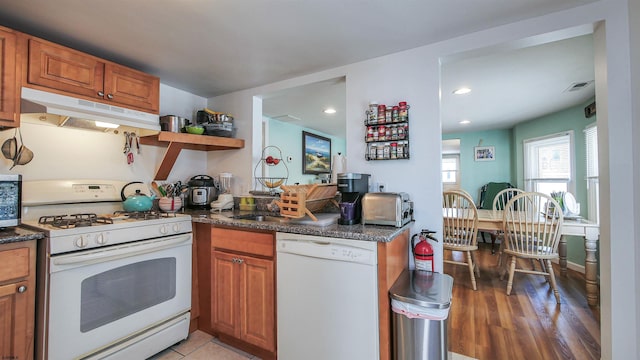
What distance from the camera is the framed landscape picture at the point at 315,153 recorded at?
14.9 feet

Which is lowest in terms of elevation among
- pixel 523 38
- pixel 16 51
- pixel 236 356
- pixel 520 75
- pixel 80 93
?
pixel 236 356

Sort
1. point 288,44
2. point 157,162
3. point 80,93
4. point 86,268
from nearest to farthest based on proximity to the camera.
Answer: point 86,268 → point 80,93 → point 288,44 → point 157,162

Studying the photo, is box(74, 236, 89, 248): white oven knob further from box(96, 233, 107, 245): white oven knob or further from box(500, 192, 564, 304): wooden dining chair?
box(500, 192, 564, 304): wooden dining chair

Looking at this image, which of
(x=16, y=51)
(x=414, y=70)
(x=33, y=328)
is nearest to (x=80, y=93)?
(x=16, y=51)

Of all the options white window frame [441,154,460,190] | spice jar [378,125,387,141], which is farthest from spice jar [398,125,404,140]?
white window frame [441,154,460,190]

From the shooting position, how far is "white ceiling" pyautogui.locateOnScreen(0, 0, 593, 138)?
4.62ft

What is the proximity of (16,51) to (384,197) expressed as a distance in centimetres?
229

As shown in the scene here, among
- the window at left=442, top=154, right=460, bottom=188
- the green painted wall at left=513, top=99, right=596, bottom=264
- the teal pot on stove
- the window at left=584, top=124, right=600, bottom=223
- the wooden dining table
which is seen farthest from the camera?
the window at left=442, top=154, right=460, bottom=188

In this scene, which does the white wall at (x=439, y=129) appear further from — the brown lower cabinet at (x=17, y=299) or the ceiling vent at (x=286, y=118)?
the brown lower cabinet at (x=17, y=299)

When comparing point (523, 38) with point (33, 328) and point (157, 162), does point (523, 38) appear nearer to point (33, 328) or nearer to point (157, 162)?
point (157, 162)

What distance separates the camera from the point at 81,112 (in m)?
1.68

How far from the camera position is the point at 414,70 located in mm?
1869

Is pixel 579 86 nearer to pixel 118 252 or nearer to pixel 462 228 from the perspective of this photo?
pixel 462 228

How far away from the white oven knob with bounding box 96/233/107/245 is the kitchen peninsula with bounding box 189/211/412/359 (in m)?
0.57
